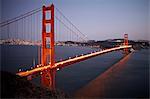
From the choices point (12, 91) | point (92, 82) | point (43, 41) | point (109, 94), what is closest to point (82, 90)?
point (109, 94)

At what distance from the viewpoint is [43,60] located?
347 inches

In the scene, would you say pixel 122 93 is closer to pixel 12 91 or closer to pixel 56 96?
pixel 56 96

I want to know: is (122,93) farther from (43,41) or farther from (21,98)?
(21,98)

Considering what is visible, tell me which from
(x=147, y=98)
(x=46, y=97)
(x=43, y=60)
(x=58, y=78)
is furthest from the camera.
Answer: (x=58, y=78)

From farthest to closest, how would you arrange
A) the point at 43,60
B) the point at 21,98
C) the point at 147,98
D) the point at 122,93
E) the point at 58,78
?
the point at 58,78 → the point at 122,93 → the point at 147,98 → the point at 43,60 → the point at 21,98

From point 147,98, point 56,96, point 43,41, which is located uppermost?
point 43,41

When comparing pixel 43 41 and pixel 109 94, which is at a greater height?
pixel 43 41

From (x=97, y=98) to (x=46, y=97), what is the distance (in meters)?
5.23

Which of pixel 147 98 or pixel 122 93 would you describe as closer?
pixel 147 98

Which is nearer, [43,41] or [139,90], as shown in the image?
[43,41]

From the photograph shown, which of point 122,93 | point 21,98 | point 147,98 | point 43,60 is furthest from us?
point 122,93

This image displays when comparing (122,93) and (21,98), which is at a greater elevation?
(21,98)

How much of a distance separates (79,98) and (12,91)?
5.28 meters

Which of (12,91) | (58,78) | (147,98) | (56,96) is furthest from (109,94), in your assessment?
(12,91)
